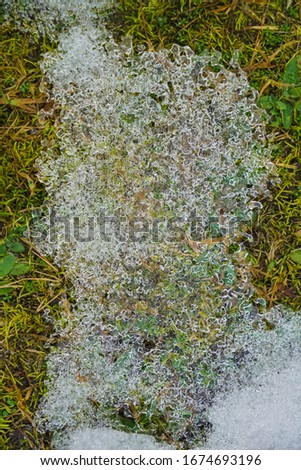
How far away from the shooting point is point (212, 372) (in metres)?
1.71

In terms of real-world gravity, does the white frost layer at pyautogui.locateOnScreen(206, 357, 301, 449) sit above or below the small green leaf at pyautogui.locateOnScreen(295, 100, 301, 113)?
below

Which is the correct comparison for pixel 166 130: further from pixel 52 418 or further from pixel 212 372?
pixel 52 418

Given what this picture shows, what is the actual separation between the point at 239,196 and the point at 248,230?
132 mm

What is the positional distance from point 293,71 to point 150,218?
0.74 meters

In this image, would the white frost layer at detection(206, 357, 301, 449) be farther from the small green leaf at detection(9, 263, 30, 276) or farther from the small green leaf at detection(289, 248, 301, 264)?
the small green leaf at detection(9, 263, 30, 276)

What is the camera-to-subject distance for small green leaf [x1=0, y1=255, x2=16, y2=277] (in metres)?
1.73

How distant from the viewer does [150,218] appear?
5.56 feet

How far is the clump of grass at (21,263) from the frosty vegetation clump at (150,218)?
0.07m

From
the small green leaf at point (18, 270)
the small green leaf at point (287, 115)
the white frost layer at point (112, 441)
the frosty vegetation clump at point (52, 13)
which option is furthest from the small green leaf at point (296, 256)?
the frosty vegetation clump at point (52, 13)

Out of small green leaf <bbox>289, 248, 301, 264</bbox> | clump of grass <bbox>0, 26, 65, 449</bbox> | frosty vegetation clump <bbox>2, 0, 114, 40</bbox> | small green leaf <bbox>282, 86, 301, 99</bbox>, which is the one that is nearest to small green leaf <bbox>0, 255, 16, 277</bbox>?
clump of grass <bbox>0, 26, 65, 449</bbox>

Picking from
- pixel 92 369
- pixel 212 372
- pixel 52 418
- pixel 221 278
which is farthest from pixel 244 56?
pixel 52 418

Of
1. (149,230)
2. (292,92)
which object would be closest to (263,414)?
(149,230)

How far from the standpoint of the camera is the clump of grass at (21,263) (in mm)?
1726

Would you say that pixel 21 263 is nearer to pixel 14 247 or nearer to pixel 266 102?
pixel 14 247
